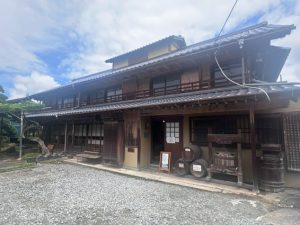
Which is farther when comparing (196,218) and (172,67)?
(172,67)

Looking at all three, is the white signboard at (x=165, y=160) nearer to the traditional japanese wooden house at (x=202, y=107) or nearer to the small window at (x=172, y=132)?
the traditional japanese wooden house at (x=202, y=107)

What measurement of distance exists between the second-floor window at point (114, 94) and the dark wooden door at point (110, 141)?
1913 millimetres

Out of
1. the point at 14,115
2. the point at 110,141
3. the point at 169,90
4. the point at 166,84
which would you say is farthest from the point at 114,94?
the point at 14,115

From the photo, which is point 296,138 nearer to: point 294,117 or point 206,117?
point 294,117

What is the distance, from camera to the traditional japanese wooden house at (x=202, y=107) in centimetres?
670

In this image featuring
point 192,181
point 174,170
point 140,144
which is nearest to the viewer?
point 192,181

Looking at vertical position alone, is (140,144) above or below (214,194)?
above

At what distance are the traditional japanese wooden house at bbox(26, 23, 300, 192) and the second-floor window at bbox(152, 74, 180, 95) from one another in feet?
0.16

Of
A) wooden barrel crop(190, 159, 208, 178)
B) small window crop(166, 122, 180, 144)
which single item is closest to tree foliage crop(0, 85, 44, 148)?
small window crop(166, 122, 180, 144)

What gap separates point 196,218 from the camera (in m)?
4.50

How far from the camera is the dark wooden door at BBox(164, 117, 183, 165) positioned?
9.22 m

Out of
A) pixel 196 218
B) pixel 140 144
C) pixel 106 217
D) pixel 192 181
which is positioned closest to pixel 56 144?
pixel 140 144

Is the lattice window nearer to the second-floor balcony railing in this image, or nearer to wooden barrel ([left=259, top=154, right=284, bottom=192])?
wooden barrel ([left=259, top=154, right=284, bottom=192])

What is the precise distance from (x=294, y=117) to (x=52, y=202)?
7.31 m
